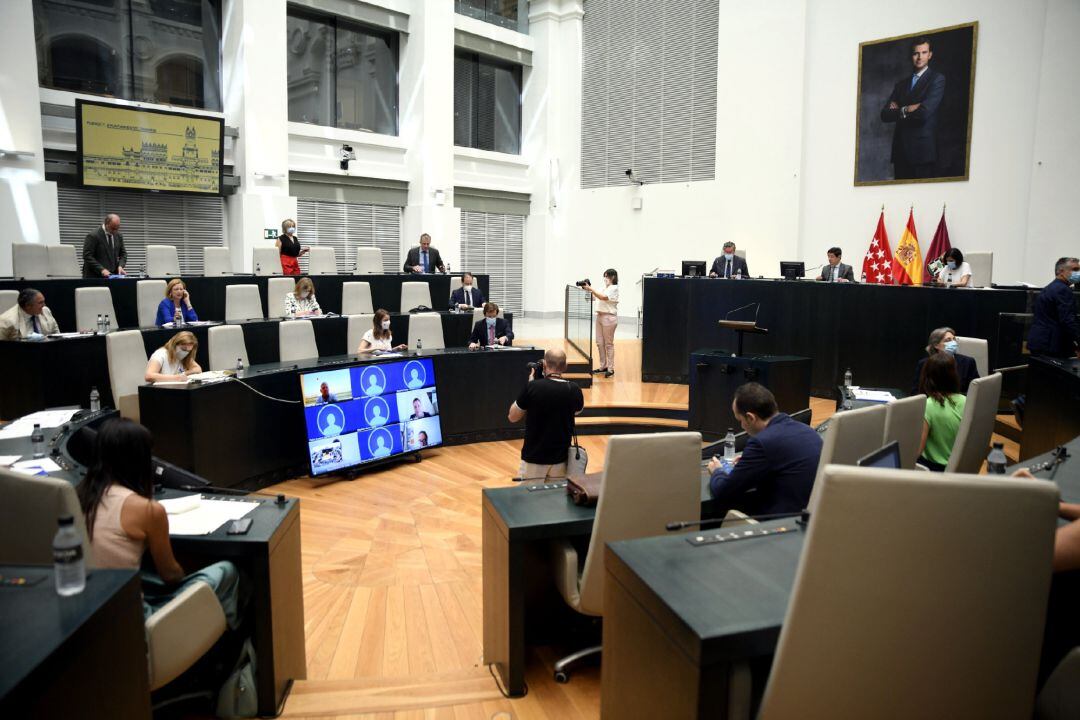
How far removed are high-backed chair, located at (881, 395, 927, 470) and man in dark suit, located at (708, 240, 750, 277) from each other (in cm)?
769

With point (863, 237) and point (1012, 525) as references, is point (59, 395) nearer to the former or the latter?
point (1012, 525)

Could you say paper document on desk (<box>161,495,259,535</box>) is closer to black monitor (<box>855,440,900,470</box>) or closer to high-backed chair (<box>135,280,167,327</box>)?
black monitor (<box>855,440,900,470</box>)

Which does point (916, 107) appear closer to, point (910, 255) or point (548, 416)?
point (910, 255)

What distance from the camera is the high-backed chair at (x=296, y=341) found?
806cm

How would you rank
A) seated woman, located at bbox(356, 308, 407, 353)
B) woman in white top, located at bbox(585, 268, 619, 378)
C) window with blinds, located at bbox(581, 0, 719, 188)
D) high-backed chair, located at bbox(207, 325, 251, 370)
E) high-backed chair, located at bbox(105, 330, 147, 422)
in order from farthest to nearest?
window with blinds, located at bbox(581, 0, 719, 188) → woman in white top, located at bbox(585, 268, 619, 378) → seated woman, located at bbox(356, 308, 407, 353) → high-backed chair, located at bbox(207, 325, 251, 370) → high-backed chair, located at bbox(105, 330, 147, 422)

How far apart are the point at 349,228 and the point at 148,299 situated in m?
6.36

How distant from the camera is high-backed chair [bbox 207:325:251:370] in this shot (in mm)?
7344

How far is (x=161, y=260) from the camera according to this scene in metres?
10.8

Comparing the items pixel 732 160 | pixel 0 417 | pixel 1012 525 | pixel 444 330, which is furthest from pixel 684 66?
pixel 1012 525

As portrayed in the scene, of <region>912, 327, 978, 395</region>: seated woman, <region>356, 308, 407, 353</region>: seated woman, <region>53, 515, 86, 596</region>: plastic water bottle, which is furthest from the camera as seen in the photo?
<region>356, 308, 407, 353</region>: seated woman

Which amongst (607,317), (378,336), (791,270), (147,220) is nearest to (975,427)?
(378,336)

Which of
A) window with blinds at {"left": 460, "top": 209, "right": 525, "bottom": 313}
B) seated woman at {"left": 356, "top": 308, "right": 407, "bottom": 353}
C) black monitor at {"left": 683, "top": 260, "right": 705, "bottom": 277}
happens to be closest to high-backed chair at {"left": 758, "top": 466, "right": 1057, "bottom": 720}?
seated woman at {"left": 356, "top": 308, "right": 407, "bottom": 353}

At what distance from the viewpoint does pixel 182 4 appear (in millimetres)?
12695

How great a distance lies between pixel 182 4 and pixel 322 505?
10.3 meters
